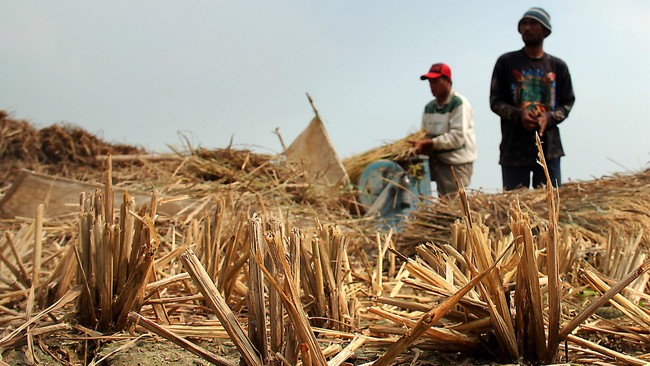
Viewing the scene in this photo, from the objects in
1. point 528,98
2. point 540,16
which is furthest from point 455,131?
point 540,16

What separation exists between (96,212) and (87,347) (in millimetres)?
348

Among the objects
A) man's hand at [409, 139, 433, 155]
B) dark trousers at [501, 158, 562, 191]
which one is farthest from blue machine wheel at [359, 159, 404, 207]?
dark trousers at [501, 158, 562, 191]

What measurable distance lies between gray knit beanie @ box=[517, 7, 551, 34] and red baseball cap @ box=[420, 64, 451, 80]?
1160 millimetres

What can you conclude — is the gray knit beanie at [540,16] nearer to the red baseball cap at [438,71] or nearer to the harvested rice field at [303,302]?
the red baseball cap at [438,71]

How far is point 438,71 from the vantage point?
600cm

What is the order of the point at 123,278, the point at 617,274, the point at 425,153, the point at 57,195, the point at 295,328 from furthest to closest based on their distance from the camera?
the point at 425,153
the point at 57,195
the point at 617,274
the point at 123,278
the point at 295,328

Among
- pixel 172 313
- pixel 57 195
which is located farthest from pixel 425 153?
pixel 172 313

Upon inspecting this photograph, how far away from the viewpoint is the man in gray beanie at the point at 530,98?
4.89 m

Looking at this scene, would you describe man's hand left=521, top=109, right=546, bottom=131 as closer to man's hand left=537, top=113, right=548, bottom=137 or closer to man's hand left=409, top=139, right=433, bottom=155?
man's hand left=537, top=113, right=548, bottom=137

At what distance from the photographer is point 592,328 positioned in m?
1.35

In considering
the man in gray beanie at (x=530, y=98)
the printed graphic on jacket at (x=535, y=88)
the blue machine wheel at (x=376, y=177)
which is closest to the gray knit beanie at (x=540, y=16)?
the man in gray beanie at (x=530, y=98)

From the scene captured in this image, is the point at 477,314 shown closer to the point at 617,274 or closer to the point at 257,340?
the point at 257,340

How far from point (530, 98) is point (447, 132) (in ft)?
4.30

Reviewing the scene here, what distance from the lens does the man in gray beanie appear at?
4895 millimetres
